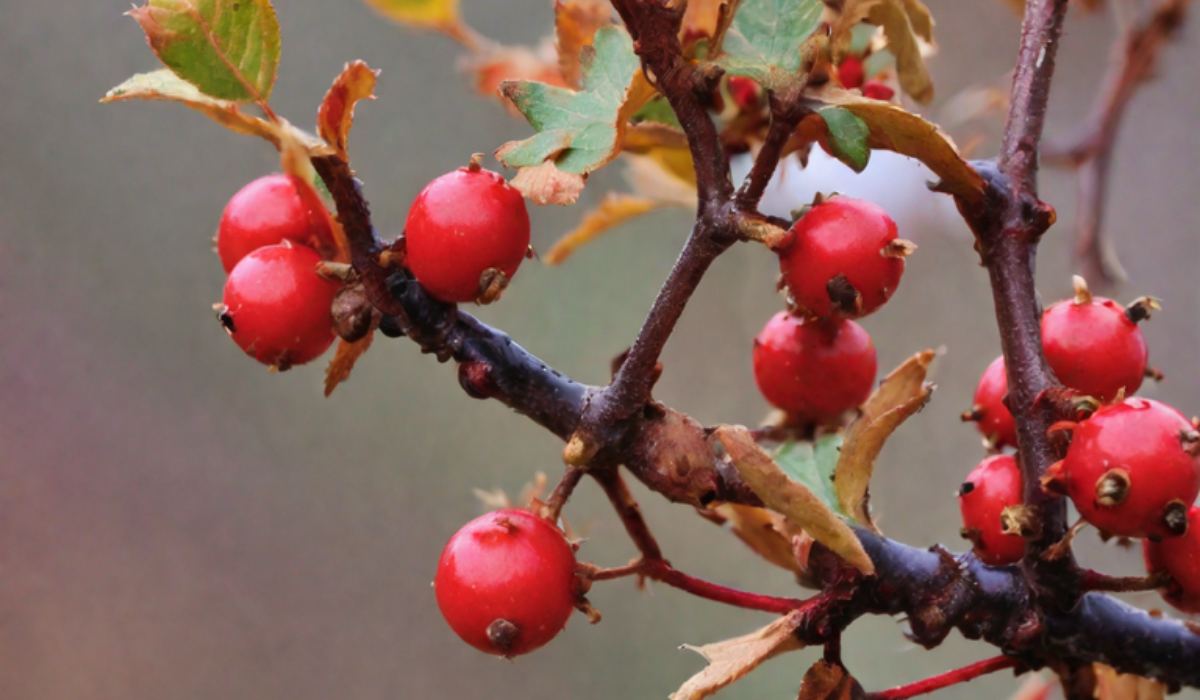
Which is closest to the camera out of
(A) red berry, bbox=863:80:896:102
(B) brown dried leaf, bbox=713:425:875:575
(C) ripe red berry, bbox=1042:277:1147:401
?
(B) brown dried leaf, bbox=713:425:875:575

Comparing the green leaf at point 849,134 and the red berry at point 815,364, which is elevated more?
the green leaf at point 849,134

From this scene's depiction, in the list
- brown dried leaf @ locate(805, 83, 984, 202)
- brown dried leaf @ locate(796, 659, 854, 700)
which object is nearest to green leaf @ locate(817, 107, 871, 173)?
brown dried leaf @ locate(805, 83, 984, 202)

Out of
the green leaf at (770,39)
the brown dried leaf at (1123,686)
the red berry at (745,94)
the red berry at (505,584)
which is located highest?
the red berry at (745,94)

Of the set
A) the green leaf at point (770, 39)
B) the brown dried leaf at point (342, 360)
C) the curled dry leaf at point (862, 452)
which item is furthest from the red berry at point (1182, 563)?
the brown dried leaf at point (342, 360)

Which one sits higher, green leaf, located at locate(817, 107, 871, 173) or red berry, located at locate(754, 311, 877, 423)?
green leaf, located at locate(817, 107, 871, 173)

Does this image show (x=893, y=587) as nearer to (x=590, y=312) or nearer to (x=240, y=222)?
(x=240, y=222)

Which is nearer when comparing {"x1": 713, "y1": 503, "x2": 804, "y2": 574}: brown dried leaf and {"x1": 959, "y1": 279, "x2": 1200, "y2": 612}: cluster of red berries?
{"x1": 959, "y1": 279, "x2": 1200, "y2": 612}: cluster of red berries

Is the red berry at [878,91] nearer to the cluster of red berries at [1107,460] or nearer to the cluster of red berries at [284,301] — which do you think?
the cluster of red berries at [1107,460]

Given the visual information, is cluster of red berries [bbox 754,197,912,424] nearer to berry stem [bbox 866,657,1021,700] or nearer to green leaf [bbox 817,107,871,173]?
green leaf [bbox 817,107,871,173]
